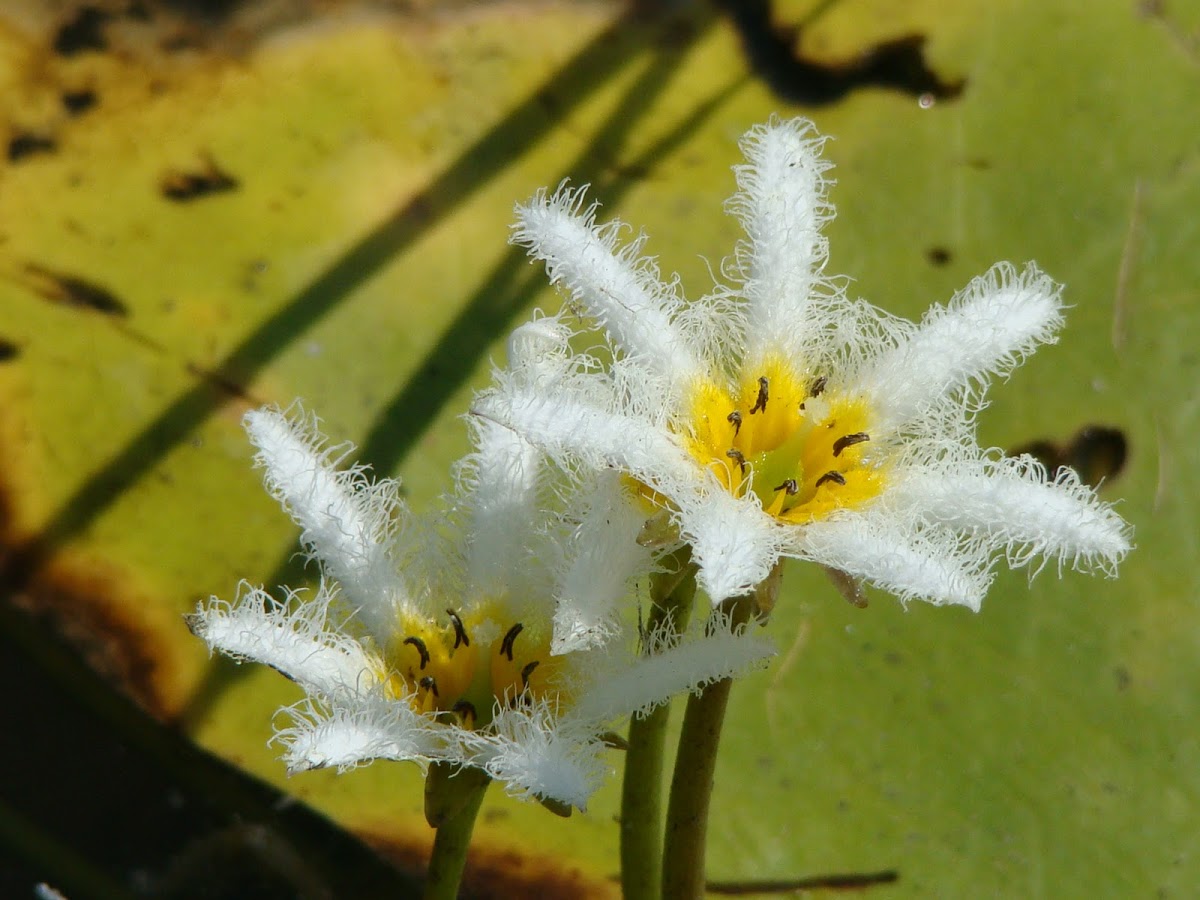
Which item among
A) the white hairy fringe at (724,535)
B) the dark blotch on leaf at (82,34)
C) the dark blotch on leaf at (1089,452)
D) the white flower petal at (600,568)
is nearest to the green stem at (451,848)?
the white flower petal at (600,568)

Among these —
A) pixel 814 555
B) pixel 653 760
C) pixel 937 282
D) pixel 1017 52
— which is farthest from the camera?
pixel 1017 52

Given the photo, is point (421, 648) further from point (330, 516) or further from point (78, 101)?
point (78, 101)

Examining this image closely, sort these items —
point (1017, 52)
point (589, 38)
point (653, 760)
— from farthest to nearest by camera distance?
point (589, 38)
point (1017, 52)
point (653, 760)

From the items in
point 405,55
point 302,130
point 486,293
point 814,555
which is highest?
point 405,55

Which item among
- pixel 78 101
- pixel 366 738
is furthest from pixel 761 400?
A: pixel 78 101

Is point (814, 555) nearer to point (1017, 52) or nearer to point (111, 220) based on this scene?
point (1017, 52)

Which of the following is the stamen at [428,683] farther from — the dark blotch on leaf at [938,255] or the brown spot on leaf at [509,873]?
the dark blotch on leaf at [938,255]

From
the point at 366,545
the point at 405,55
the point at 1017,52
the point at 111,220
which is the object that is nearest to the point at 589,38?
the point at 405,55
